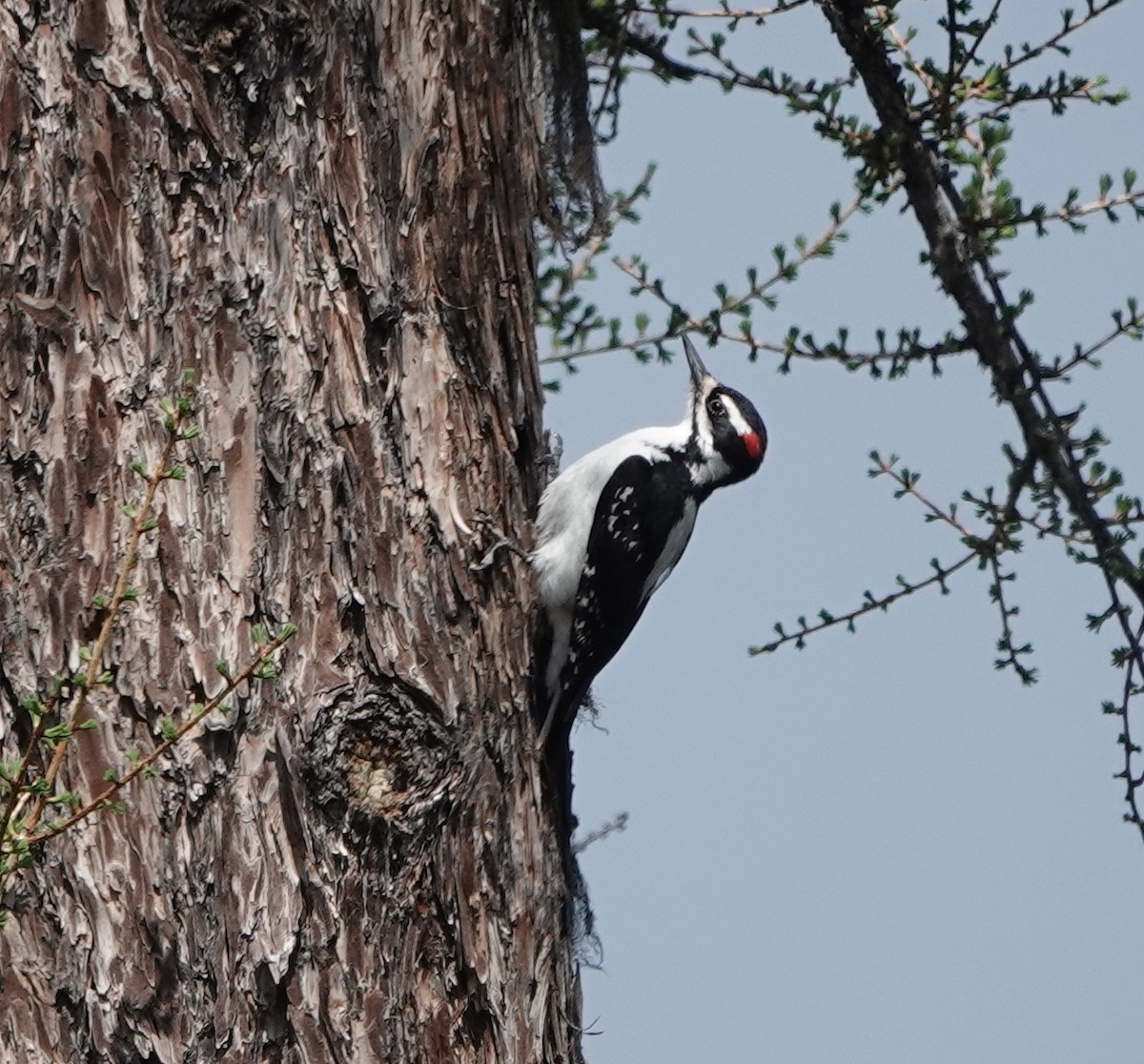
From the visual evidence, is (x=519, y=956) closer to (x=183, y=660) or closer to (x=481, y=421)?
(x=183, y=660)

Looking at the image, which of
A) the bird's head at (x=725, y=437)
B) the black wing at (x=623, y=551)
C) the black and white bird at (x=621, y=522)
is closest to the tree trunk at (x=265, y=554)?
the black and white bird at (x=621, y=522)

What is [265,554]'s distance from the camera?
2484 mm

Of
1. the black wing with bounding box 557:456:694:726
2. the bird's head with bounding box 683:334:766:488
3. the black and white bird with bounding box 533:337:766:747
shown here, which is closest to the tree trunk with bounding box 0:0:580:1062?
the black and white bird with bounding box 533:337:766:747

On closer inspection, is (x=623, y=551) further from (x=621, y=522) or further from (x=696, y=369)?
(x=696, y=369)

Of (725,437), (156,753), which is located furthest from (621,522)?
(156,753)

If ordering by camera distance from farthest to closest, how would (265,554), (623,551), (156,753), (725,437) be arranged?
(725,437)
(623,551)
(265,554)
(156,753)

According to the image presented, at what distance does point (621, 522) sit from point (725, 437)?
74 centimetres

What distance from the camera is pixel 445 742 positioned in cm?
260

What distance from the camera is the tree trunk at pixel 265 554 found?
2.31 meters

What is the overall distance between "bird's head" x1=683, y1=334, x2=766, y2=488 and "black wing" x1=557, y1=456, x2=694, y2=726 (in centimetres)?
23

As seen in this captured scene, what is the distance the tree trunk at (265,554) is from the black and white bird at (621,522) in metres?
0.45

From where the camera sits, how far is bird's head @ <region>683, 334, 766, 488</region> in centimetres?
481

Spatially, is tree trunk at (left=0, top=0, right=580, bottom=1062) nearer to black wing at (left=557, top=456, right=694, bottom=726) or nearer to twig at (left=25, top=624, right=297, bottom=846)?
twig at (left=25, top=624, right=297, bottom=846)

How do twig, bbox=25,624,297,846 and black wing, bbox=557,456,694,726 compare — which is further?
black wing, bbox=557,456,694,726
